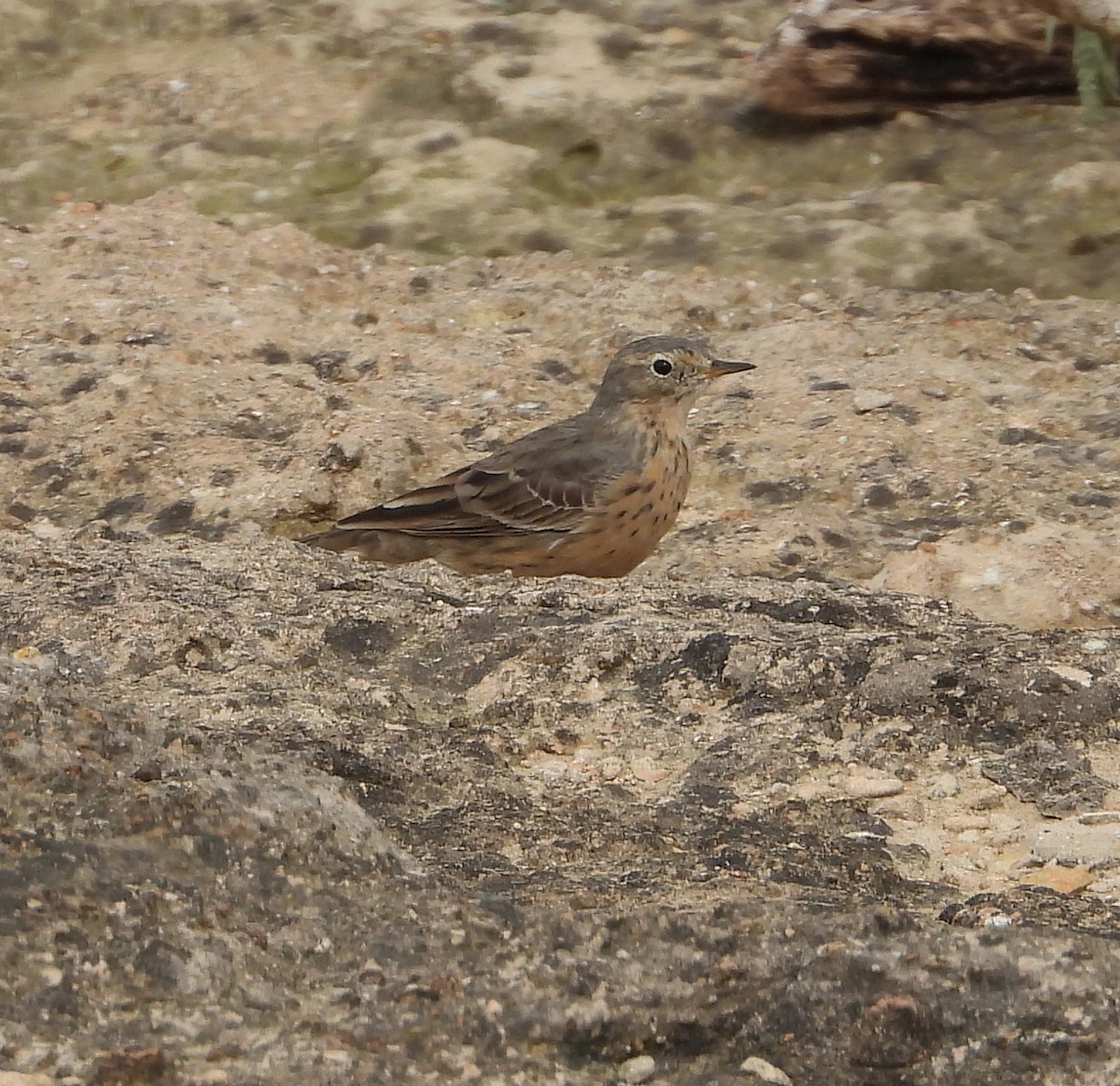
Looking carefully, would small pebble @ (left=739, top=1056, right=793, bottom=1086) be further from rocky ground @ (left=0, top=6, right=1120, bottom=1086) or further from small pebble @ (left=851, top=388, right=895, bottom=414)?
small pebble @ (left=851, top=388, right=895, bottom=414)

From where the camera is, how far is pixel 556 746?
3.33 m

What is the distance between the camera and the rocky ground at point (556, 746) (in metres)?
2.24

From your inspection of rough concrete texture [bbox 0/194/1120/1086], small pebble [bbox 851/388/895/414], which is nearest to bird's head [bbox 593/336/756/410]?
rough concrete texture [bbox 0/194/1120/1086]

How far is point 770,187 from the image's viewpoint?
799 cm

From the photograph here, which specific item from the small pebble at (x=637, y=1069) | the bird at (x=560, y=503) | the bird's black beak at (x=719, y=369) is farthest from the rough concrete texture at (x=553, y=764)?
the bird's black beak at (x=719, y=369)

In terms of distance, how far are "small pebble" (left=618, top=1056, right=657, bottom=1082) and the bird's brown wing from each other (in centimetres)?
347

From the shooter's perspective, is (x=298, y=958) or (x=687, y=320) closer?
(x=298, y=958)

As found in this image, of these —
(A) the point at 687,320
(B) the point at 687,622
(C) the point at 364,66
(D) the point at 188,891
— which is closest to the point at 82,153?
(C) the point at 364,66

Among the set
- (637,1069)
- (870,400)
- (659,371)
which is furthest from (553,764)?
(870,400)

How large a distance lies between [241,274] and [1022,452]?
10.2 feet

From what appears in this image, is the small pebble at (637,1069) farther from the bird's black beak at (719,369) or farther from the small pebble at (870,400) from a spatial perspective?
the small pebble at (870,400)

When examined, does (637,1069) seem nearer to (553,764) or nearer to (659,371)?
(553,764)

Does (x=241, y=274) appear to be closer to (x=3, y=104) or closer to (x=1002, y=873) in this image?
(x=3, y=104)

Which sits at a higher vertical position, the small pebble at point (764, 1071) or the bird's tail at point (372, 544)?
the small pebble at point (764, 1071)
